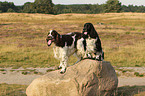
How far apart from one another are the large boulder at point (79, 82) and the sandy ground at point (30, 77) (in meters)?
4.73

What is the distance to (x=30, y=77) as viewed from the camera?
18109mm

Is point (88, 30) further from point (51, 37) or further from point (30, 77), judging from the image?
point (30, 77)

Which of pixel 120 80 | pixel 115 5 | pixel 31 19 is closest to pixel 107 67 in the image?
pixel 120 80

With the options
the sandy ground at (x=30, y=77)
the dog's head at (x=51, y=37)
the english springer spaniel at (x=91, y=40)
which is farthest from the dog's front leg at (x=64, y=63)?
the sandy ground at (x=30, y=77)

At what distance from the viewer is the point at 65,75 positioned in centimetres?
1064

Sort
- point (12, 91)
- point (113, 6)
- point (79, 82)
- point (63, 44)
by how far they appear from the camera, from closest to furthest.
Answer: point (63, 44) < point (79, 82) < point (12, 91) < point (113, 6)

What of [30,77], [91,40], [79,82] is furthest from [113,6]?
[79,82]

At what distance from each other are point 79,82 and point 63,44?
5.94 ft

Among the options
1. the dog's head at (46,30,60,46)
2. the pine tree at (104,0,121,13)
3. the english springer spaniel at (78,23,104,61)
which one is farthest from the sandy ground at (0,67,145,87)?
the pine tree at (104,0,121,13)

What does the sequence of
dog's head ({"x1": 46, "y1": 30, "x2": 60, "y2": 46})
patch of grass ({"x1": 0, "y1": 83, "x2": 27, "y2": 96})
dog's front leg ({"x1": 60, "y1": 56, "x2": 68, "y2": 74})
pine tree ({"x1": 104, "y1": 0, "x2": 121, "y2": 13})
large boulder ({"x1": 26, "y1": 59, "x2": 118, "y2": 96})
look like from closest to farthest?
dog's head ({"x1": 46, "y1": 30, "x2": 60, "y2": 46}) < dog's front leg ({"x1": 60, "y1": 56, "x2": 68, "y2": 74}) < large boulder ({"x1": 26, "y1": 59, "x2": 118, "y2": 96}) < patch of grass ({"x1": 0, "y1": 83, "x2": 27, "y2": 96}) < pine tree ({"x1": 104, "y1": 0, "x2": 121, "y2": 13})

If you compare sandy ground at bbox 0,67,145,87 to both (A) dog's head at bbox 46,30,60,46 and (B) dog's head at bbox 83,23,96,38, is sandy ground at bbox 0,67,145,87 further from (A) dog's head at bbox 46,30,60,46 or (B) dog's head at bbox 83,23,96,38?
(A) dog's head at bbox 46,30,60,46

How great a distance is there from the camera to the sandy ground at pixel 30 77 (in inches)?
646

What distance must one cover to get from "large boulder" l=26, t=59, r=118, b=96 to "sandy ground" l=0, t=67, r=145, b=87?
4.73 metres

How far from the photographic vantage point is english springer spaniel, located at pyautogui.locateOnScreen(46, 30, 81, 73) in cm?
965
